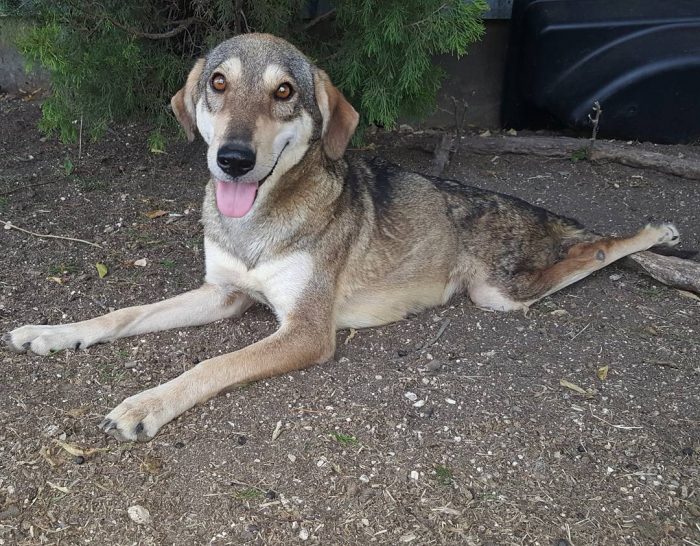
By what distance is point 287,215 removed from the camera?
400cm

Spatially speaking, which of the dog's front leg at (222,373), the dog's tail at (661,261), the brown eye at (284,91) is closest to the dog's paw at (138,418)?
the dog's front leg at (222,373)

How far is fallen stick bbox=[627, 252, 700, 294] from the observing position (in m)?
4.64

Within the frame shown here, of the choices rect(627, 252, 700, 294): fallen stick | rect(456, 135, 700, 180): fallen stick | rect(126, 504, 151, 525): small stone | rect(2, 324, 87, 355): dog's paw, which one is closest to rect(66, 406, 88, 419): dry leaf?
rect(2, 324, 87, 355): dog's paw

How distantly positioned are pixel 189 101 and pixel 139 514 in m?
2.36

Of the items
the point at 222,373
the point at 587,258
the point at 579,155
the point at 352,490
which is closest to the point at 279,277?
the point at 222,373

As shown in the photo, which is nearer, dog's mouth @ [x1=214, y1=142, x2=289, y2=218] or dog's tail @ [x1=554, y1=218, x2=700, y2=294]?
dog's mouth @ [x1=214, y1=142, x2=289, y2=218]

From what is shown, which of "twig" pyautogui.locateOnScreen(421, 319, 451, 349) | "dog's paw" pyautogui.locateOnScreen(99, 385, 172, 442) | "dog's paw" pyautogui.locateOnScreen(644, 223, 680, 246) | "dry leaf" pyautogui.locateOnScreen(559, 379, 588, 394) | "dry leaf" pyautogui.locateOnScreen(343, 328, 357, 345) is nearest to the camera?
"dog's paw" pyautogui.locateOnScreen(99, 385, 172, 442)

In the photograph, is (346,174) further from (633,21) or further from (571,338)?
(633,21)

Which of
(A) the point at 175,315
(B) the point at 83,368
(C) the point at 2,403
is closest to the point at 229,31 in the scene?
(A) the point at 175,315

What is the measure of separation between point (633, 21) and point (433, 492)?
18.4ft

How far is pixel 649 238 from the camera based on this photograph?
16.0 ft

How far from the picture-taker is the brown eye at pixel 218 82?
3.75m

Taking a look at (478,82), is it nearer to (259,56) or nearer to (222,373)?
(259,56)

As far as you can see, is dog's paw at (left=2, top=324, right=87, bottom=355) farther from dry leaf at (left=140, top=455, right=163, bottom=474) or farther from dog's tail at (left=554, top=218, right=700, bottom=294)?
dog's tail at (left=554, top=218, right=700, bottom=294)
